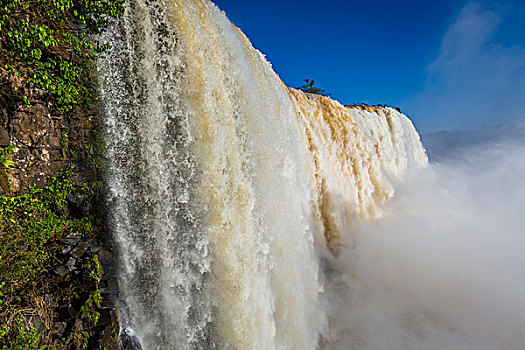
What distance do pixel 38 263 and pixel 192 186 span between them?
1476mm

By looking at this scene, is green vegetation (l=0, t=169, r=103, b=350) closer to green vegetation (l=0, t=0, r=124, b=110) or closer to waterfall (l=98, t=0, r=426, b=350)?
waterfall (l=98, t=0, r=426, b=350)

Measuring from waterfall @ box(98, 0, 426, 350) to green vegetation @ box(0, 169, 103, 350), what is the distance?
0.32m

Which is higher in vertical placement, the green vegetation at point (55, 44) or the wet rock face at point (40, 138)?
the green vegetation at point (55, 44)

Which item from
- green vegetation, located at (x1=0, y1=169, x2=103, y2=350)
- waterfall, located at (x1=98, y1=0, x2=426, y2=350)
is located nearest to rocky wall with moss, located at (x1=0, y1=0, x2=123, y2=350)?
green vegetation, located at (x1=0, y1=169, x2=103, y2=350)

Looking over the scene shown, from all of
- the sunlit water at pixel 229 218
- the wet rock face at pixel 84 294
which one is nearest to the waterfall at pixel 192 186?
the sunlit water at pixel 229 218

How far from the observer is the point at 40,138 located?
248cm

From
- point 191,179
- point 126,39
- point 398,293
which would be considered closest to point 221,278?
point 191,179

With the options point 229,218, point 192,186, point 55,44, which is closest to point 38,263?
point 192,186

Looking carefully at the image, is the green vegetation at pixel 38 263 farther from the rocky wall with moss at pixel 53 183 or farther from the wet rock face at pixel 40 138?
the wet rock face at pixel 40 138

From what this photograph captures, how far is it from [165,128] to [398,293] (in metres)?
6.03

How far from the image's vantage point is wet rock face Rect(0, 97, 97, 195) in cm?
229

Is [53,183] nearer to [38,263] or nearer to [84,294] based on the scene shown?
[38,263]

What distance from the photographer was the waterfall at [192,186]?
2.86 meters

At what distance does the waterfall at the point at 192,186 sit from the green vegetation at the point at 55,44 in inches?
6.7
